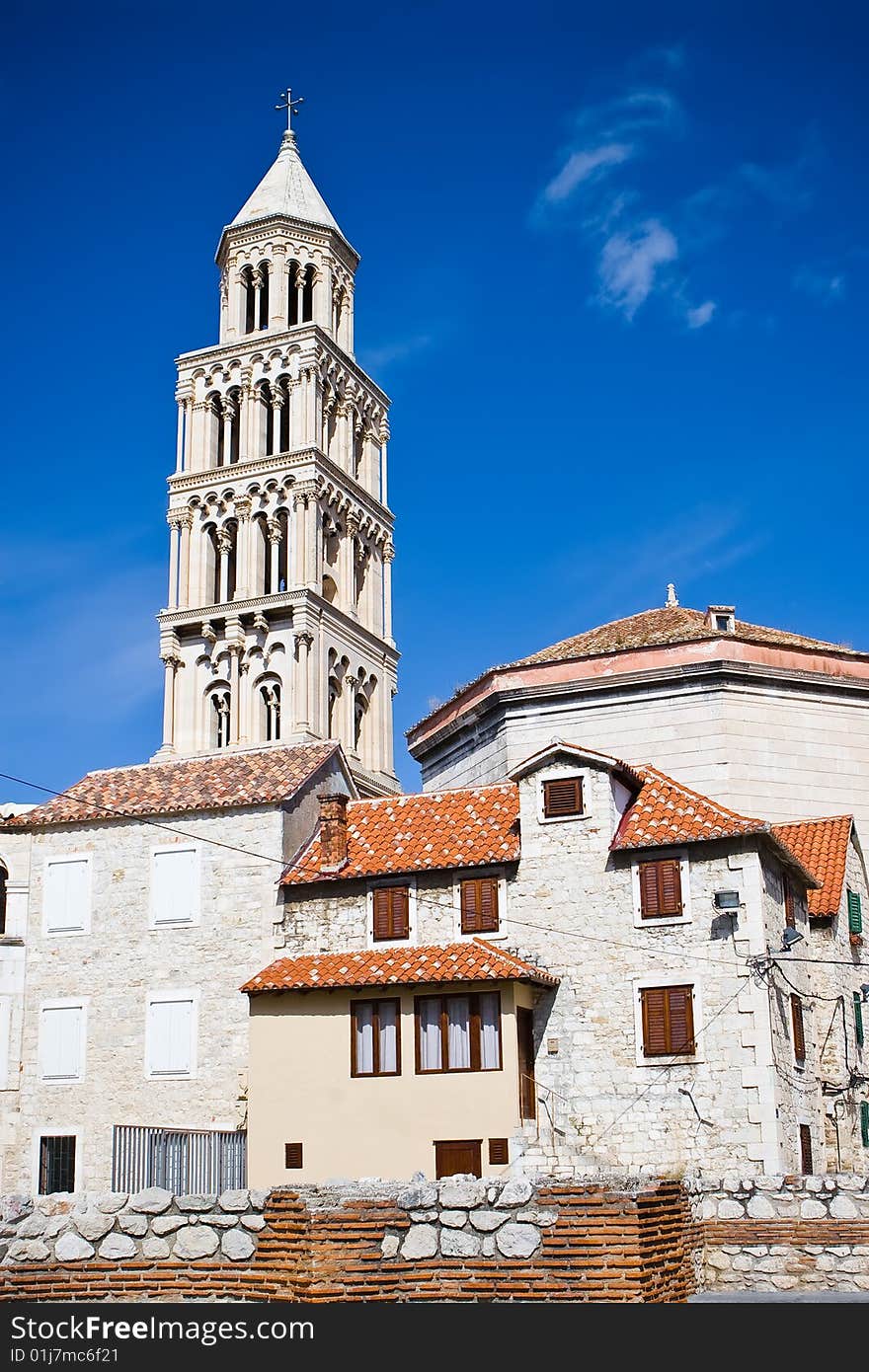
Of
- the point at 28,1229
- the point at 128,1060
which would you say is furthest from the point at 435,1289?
the point at 128,1060

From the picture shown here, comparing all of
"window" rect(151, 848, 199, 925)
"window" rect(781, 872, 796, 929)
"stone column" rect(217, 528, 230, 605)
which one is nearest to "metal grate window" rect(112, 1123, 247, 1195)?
"window" rect(151, 848, 199, 925)

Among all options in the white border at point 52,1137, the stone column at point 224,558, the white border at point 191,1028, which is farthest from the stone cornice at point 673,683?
the stone column at point 224,558

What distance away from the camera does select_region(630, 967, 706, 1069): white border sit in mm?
31406

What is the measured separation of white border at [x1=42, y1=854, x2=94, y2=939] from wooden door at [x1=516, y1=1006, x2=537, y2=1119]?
12458mm

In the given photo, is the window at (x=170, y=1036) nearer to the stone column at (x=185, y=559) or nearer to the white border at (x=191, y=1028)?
the white border at (x=191, y=1028)

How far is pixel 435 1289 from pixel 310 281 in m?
71.7

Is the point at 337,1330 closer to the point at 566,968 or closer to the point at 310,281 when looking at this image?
the point at 566,968

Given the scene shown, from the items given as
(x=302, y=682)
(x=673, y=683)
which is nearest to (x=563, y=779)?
(x=673, y=683)

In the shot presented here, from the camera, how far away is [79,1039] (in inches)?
1480

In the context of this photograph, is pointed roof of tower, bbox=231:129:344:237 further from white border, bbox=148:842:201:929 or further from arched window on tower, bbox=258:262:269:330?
white border, bbox=148:842:201:929

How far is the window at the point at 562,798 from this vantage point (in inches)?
1341

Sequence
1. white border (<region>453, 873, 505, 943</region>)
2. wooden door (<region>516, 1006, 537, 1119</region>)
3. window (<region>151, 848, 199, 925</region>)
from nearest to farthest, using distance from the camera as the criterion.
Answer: wooden door (<region>516, 1006, 537, 1119</region>), white border (<region>453, 873, 505, 943</region>), window (<region>151, 848, 199, 925</region>)

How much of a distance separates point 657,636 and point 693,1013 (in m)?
14.5

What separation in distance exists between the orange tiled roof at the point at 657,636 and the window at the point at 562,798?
9167 millimetres
